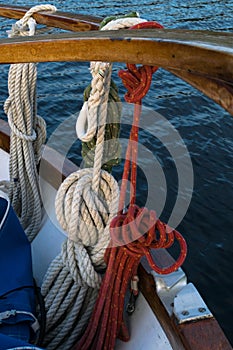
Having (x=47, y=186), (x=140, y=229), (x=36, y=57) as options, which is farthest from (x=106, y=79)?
(x=47, y=186)

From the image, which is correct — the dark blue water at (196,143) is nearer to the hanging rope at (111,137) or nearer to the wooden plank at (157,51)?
the hanging rope at (111,137)

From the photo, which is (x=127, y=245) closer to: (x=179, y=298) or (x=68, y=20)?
(x=179, y=298)

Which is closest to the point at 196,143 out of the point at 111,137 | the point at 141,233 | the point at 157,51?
the point at 111,137

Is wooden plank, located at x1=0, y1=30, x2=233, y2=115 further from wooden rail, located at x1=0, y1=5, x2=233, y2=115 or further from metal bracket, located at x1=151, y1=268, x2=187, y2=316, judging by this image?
metal bracket, located at x1=151, y1=268, x2=187, y2=316

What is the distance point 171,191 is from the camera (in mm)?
5395

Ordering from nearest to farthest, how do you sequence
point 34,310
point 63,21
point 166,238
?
point 166,238, point 34,310, point 63,21

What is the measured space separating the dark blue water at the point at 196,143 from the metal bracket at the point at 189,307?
92.7 inches

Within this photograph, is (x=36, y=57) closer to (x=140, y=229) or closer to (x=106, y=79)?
(x=106, y=79)

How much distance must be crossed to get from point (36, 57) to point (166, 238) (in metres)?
0.66

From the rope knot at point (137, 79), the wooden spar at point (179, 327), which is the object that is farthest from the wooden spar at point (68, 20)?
the wooden spar at point (179, 327)

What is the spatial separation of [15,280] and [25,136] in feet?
2.36

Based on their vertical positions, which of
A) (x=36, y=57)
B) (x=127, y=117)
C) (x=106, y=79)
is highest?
(x=36, y=57)

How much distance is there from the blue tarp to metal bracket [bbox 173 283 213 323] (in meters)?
0.51

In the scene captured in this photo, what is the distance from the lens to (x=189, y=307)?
1.60 meters
